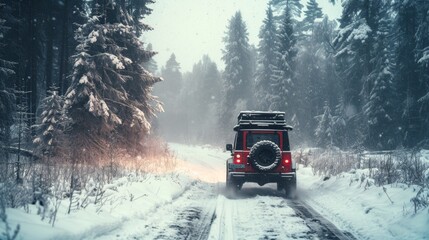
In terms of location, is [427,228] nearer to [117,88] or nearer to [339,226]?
[339,226]

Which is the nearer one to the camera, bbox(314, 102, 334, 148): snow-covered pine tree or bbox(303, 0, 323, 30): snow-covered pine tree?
bbox(314, 102, 334, 148): snow-covered pine tree

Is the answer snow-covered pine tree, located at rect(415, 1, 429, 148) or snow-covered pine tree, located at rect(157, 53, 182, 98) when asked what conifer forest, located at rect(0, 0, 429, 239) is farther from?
snow-covered pine tree, located at rect(157, 53, 182, 98)

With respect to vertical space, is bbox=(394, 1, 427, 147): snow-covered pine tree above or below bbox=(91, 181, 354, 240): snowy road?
above

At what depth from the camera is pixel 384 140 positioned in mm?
27328

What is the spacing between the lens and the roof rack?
11258 mm

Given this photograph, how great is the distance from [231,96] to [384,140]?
72.8 feet

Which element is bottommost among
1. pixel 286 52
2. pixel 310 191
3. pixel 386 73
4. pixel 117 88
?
pixel 310 191

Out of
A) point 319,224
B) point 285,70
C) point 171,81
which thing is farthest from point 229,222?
point 171,81

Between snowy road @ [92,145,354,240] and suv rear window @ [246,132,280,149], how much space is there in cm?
217

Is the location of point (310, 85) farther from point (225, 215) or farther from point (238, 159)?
point (225, 215)

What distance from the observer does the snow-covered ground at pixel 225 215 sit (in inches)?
212

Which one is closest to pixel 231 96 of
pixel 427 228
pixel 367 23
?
pixel 367 23

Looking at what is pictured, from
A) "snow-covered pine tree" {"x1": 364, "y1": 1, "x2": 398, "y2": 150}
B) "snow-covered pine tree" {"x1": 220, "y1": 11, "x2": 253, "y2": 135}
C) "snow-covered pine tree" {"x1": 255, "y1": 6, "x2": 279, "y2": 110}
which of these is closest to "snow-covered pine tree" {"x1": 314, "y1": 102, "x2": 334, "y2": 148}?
"snow-covered pine tree" {"x1": 364, "y1": 1, "x2": 398, "y2": 150}

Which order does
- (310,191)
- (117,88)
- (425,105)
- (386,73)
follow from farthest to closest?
(386,73) < (425,105) < (117,88) < (310,191)
